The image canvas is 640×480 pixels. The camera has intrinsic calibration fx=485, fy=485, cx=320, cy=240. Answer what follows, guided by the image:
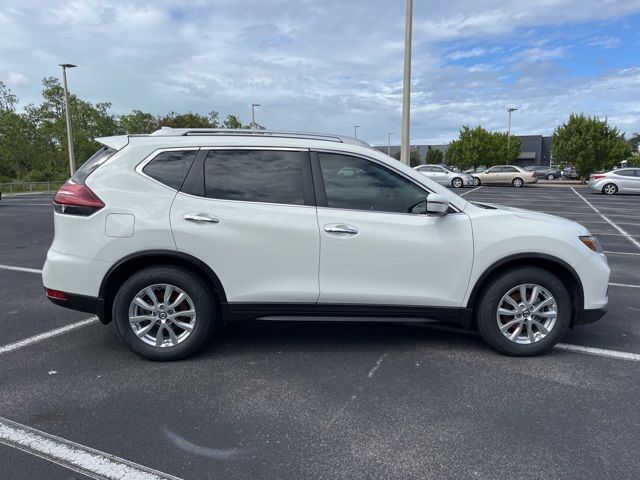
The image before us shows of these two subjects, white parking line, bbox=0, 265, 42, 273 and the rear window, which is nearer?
the rear window

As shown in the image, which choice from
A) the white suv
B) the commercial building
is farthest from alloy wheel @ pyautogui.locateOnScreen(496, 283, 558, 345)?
the commercial building

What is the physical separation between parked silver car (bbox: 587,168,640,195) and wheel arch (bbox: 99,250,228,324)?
2826cm

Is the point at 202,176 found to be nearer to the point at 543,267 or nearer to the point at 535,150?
the point at 543,267

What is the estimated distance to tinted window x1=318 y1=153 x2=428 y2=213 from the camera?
3.91 metres

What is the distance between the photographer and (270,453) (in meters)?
2.74

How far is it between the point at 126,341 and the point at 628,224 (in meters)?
14.3

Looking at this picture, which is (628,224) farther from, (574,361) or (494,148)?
(494,148)

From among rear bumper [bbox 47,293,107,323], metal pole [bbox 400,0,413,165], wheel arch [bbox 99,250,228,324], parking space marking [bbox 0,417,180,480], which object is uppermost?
metal pole [bbox 400,0,413,165]

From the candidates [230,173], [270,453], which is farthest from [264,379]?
[230,173]

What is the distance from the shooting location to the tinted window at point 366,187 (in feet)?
12.8

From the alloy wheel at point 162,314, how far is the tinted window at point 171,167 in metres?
0.84

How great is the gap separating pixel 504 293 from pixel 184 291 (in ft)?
8.40

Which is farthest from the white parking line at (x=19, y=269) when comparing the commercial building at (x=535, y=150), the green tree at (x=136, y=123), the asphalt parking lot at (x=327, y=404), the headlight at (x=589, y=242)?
the commercial building at (x=535, y=150)

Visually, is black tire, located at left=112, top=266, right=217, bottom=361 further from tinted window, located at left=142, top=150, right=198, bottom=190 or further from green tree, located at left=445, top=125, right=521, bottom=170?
green tree, located at left=445, top=125, right=521, bottom=170
